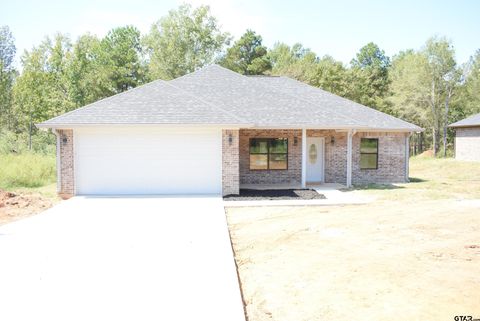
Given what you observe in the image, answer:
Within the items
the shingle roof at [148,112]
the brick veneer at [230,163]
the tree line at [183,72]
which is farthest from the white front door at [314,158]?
the tree line at [183,72]

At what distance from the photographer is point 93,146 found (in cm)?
1370

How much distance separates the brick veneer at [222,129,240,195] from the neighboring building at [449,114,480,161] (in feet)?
72.4

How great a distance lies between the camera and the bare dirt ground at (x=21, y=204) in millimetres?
10582

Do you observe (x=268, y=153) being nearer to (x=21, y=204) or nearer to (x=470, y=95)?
(x=21, y=204)

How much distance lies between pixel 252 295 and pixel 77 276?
105 inches

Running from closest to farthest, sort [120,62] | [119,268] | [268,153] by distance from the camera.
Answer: [119,268], [268,153], [120,62]

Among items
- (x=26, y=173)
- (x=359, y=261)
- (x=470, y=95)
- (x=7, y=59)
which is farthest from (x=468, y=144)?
(x=7, y=59)

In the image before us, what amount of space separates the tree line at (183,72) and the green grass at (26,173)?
50.9 ft

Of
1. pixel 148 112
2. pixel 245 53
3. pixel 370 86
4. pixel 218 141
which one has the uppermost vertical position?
pixel 245 53

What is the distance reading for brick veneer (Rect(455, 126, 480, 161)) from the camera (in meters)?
28.2

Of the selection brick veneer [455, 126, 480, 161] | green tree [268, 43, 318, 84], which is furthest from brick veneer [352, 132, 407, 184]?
green tree [268, 43, 318, 84]

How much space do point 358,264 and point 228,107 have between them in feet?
36.9

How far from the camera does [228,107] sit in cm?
1648

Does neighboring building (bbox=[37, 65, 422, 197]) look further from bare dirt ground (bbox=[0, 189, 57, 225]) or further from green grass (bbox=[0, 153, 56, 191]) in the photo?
green grass (bbox=[0, 153, 56, 191])
